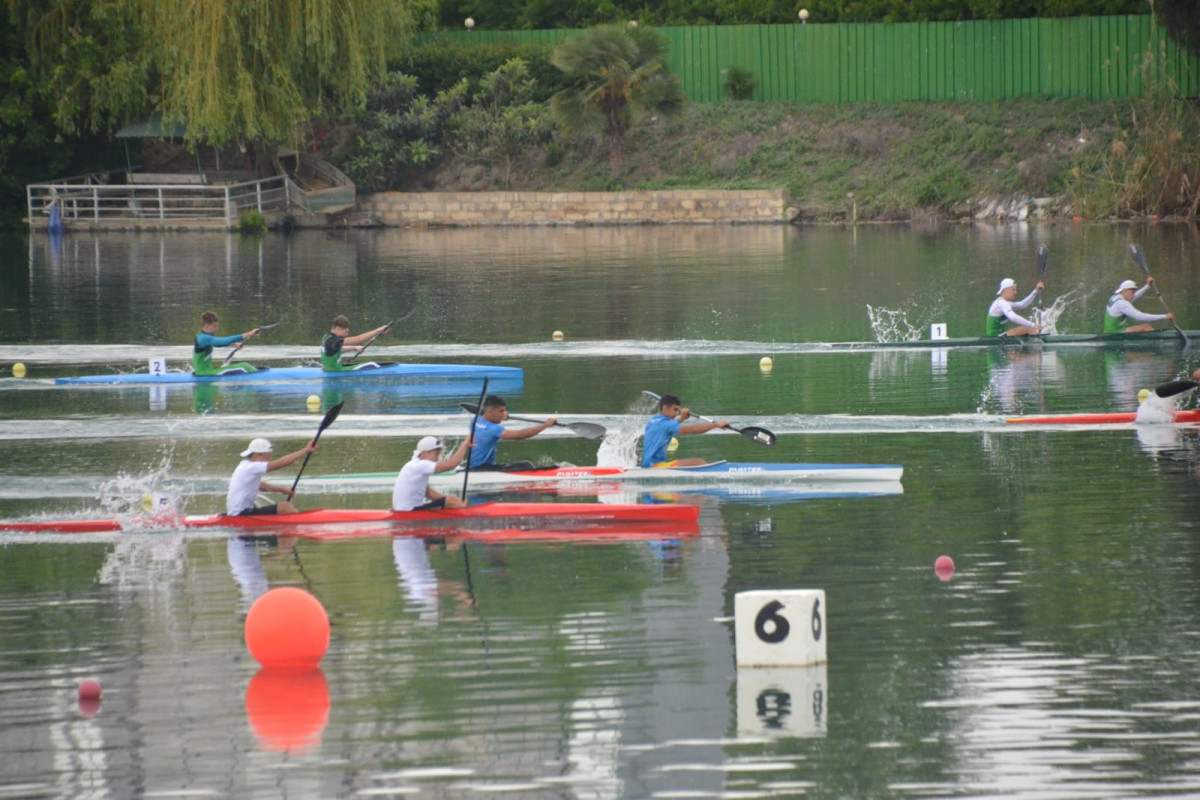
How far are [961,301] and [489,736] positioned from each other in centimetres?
2177

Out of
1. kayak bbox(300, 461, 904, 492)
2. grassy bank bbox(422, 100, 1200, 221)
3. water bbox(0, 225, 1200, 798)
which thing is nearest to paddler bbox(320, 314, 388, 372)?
water bbox(0, 225, 1200, 798)

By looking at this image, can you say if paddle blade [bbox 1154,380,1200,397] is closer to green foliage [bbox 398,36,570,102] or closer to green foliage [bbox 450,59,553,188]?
green foliage [bbox 450,59,553,188]

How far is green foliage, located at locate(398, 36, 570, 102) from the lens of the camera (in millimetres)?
51062

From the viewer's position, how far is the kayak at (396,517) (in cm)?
1431

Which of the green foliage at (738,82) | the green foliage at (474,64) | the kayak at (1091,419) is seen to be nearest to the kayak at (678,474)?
the kayak at (1091,419)

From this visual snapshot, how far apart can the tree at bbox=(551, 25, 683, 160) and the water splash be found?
1970 cm

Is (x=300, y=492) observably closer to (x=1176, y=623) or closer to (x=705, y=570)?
(x=705, y=570)

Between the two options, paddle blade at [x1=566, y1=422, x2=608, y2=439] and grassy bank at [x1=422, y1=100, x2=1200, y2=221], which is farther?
grassy bank at [x1=422, y1=100, x2=1200, y2=221]

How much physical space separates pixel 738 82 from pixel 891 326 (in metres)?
25.4

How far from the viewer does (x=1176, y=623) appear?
11.2 m

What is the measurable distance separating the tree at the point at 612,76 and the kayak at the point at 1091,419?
3011 cm

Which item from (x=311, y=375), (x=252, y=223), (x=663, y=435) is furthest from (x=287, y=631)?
(x=252, y=223)

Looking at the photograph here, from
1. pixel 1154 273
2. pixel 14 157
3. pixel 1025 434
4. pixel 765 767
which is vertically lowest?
pixel 765 767

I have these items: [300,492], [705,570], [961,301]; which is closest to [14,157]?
[961,301]
